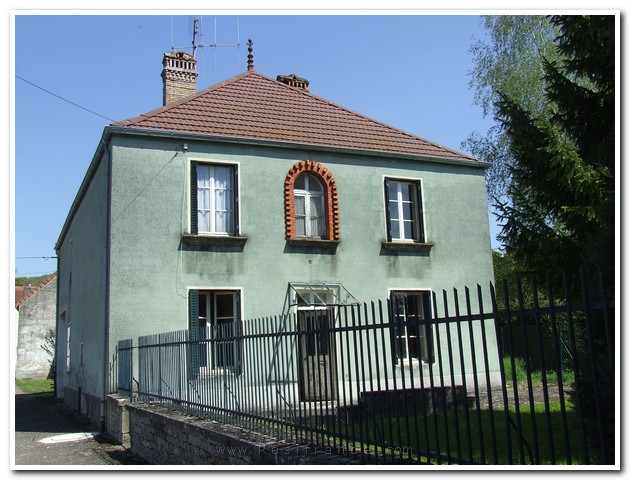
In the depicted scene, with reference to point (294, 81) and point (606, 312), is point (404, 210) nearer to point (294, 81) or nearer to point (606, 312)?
point (294, 81)

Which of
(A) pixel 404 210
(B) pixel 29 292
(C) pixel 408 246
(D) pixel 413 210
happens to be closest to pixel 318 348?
(C) pixel 408 246

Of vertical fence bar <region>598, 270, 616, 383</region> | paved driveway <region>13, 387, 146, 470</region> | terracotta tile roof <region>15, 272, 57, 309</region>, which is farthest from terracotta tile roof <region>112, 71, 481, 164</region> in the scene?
terracotta tile roof <region>15, 272, 57, 309</region>

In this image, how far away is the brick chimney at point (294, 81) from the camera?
735 inches

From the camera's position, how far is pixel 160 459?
9766 mm

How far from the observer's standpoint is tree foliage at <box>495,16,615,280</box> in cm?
847

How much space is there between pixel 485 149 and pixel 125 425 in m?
18.4

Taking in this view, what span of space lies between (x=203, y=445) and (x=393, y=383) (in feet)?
11.7

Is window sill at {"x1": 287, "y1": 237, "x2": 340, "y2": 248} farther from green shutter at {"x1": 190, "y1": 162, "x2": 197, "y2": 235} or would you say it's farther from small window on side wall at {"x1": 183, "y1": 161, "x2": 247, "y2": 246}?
green shutter at {"x1": 190, "y1": 162, "x2": 197, "y2": 235}

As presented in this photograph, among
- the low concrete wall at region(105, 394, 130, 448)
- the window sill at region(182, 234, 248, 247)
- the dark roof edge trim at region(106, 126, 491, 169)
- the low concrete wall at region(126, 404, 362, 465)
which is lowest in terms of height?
the low concrete wall at region(105, 394, 130, 448)

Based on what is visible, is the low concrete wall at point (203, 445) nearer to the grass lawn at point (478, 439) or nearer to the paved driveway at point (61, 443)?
the grass lawn at point (478, 439)

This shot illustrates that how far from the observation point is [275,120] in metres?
16.0

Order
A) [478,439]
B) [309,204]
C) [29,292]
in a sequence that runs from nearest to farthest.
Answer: [478,439] < [309,204] < [29,292]

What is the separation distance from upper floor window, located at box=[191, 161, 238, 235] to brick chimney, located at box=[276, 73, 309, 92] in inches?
196

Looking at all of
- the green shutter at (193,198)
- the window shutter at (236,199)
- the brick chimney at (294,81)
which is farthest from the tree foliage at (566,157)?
the brick chimney at (294,81)
